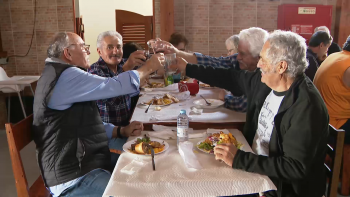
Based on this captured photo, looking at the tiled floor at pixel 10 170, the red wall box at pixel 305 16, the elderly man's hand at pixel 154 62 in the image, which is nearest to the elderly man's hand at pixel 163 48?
the elderly man's hand at pixel 154 62

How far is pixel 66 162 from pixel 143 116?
64 cm

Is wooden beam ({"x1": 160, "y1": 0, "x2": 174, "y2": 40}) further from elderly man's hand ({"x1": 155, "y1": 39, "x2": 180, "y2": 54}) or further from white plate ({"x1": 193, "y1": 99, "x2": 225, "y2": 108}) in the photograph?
white plate ({"x1": 193, "y1": 99, "x2": 225, "y2": 108})

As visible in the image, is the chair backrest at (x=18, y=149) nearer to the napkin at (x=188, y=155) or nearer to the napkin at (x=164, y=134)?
the napkin at (x=164, y=134)

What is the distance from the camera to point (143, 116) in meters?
2.19

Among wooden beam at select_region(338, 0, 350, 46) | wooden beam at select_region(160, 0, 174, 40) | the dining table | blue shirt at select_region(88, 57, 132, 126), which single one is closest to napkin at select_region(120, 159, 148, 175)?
the dining table

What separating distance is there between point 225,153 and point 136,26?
502 cm

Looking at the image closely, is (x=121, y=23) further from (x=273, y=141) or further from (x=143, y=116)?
(x=273, y=141)

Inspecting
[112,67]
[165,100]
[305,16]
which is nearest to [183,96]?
[165,100]

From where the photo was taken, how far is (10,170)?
3502mm

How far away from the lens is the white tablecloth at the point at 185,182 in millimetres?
1278

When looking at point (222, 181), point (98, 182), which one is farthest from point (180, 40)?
point (222, 181)

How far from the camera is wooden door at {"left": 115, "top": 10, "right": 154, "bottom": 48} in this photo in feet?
19.8

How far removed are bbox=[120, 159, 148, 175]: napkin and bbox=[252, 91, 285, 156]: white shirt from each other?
0.69 meters

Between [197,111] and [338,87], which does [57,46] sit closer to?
[197,111]
